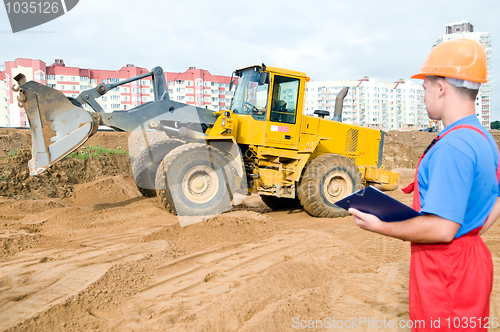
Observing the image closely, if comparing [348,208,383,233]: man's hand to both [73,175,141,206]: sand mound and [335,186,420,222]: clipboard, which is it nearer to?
[335,186,420,222]: clipboard

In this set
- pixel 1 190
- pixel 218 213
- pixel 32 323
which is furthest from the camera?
pixel 1 190

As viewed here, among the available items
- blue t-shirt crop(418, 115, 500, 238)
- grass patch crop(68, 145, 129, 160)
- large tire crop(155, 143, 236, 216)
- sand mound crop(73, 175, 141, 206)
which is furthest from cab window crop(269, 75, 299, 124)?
grass patch crop(68, 145, 129, 160)

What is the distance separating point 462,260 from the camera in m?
1.51

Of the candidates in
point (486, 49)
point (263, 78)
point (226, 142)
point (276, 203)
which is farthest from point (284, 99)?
point (486, 49)

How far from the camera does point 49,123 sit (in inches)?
255

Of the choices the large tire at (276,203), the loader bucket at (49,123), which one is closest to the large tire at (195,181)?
the loader bucket at (49,123)

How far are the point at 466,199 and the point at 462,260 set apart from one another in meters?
0.28

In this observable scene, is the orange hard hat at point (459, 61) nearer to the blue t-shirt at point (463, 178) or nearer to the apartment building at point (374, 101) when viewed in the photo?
the blue t-shirt at point (463, 178)

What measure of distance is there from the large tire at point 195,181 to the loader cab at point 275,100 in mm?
1201

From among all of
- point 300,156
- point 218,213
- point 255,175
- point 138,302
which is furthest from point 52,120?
point 300,156

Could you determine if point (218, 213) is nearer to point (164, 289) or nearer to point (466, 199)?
point (164, 289)

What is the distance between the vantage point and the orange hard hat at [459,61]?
1.51 m

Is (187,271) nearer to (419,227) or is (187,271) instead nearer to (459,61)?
(419,227)

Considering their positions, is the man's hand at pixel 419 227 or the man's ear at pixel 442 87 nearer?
the man's hand at pixel 419 227
